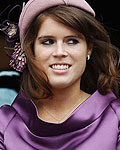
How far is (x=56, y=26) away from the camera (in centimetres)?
184

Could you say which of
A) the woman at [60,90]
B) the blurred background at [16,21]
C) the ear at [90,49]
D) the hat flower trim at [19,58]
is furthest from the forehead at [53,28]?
the blurred background at [16,21]

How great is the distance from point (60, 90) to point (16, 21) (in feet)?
2.87

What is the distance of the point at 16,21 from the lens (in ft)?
8.81

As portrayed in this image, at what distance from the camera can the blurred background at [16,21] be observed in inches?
104

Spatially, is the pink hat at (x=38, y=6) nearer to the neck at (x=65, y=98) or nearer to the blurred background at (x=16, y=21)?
the neck at (x=65, y=98)

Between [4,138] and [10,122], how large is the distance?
0.28 ft

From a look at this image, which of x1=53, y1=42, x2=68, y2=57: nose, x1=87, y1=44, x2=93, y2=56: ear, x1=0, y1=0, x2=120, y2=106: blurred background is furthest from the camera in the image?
x1=0, y1=0, x2=120, y2=106: blurred background

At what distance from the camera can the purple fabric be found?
1.83 m

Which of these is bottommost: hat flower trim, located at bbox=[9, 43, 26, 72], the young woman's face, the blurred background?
the blurred background

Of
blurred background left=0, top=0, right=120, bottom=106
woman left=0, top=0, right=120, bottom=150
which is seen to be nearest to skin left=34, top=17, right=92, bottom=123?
woman left=0, top=0, right=120, bottom=150

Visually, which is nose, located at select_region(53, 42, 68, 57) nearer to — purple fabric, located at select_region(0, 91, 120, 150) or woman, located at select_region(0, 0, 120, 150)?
woman, located at select_region(0, 0, 120, 150)

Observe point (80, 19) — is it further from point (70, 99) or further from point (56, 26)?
point (70, 99)

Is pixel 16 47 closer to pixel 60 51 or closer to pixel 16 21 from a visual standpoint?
pixel 60 51

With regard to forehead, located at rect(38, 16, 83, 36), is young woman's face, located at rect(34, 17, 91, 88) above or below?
below
